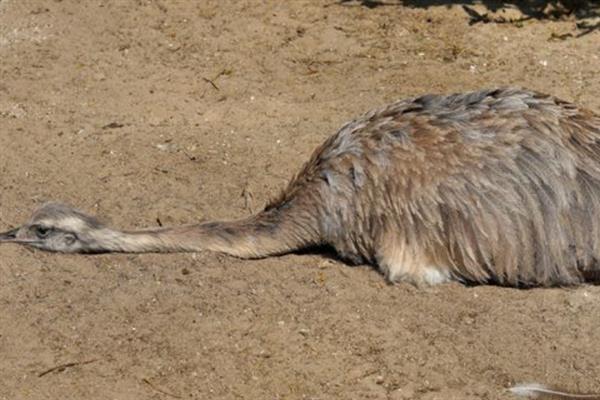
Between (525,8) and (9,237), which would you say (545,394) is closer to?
(9,237)

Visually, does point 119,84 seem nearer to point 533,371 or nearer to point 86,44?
point 86,44

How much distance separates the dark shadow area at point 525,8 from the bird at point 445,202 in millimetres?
2611

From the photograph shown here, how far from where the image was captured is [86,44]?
812 cm

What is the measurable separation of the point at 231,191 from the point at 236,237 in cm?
74

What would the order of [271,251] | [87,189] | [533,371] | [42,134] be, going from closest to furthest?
1. [533,371]
2. [271,251]
3. [87,189]
4. [42,134]

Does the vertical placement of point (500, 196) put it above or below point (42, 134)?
above

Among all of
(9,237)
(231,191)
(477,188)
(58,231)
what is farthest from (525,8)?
(9,237)

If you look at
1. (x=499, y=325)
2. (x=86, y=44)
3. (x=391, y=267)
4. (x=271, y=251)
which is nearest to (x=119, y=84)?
(x=86, y=44)

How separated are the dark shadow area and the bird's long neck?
2.97m

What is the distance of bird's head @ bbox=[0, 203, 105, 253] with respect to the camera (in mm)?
5926

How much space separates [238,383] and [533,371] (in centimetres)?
122

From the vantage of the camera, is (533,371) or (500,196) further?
(500,196)

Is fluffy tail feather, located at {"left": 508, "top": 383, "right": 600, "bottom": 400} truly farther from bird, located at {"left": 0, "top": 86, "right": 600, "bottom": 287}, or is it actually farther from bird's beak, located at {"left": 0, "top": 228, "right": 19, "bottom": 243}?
bird's beak, located at {"left": 0, "top": 228, "right": 19, "bottom": 243}

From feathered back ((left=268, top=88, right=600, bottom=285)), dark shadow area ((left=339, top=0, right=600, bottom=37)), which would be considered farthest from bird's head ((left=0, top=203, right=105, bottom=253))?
dark shadow area ((left=339, top=0, right=600, bottom=37))
